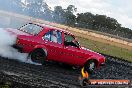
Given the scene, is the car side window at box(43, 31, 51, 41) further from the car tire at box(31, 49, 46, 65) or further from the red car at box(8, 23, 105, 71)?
the car tire at box(31, 49, 46, 65)

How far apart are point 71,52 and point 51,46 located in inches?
44.2

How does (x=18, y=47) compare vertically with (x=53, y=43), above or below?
below

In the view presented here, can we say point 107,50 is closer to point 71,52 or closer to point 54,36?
point 71,52

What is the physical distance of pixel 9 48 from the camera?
43.1 ft

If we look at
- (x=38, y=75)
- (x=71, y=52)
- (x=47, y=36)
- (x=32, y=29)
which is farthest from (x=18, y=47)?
(x=71, y=52)

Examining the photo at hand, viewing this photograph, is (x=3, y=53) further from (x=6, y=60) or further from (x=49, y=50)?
(x=49, y=50)

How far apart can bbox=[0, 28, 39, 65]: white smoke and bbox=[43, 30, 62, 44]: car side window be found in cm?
121

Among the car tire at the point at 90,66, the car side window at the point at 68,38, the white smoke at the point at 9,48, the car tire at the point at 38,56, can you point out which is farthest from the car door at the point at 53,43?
the car tire at the point at 90,66

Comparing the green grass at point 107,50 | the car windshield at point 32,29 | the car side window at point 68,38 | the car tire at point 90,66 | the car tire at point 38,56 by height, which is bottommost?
the green grass at point 107,50

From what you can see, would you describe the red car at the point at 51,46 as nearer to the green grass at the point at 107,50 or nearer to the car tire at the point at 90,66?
the car tire at the point at 90,66

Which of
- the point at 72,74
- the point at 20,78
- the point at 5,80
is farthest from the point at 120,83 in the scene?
the point at 5,80

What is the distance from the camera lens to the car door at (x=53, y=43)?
13914mm

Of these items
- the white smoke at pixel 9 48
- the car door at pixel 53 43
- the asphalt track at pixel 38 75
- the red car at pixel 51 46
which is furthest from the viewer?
the car door at pixel 53 43

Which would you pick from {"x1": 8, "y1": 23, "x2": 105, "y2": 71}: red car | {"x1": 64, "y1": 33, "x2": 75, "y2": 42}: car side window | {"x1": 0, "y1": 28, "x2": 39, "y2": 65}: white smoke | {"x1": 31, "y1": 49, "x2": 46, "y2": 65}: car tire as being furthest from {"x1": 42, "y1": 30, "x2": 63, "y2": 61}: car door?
{"x1": 0, "y1": 28, "x2": 39, "y2": 65}: white smoke
